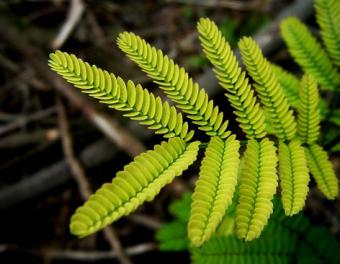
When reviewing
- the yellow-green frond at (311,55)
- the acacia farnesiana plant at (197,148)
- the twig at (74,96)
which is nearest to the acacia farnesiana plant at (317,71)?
the yellow-green frond at (311,55)

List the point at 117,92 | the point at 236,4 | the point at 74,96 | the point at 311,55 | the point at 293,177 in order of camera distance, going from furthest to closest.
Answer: the point at 236,4, the point at 74,96, the point at 311,55, the point at 293,177, the point at 117,92

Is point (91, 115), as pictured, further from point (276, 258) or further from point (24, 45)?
point (276, 258)

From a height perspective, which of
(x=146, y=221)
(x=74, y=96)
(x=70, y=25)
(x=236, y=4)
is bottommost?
(x=146, y=221)

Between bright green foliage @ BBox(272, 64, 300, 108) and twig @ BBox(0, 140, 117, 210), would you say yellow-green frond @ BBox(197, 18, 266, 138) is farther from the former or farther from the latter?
twig @ BBox(0, 140, 117, 210)

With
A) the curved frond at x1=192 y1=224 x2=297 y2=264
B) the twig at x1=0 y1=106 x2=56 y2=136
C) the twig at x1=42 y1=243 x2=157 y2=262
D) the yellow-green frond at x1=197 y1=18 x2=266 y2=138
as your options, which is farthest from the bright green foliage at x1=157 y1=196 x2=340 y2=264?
the twig at x1=0 y1=106 x2=56 y2=136

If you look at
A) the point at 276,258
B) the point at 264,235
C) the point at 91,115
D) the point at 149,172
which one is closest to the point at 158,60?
the point at 149,172

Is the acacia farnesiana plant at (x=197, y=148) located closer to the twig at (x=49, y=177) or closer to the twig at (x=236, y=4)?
the twig at (x=49, y=177)

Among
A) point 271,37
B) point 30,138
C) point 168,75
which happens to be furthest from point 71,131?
point 168,75

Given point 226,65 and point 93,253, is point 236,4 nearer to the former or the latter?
point 93,253
